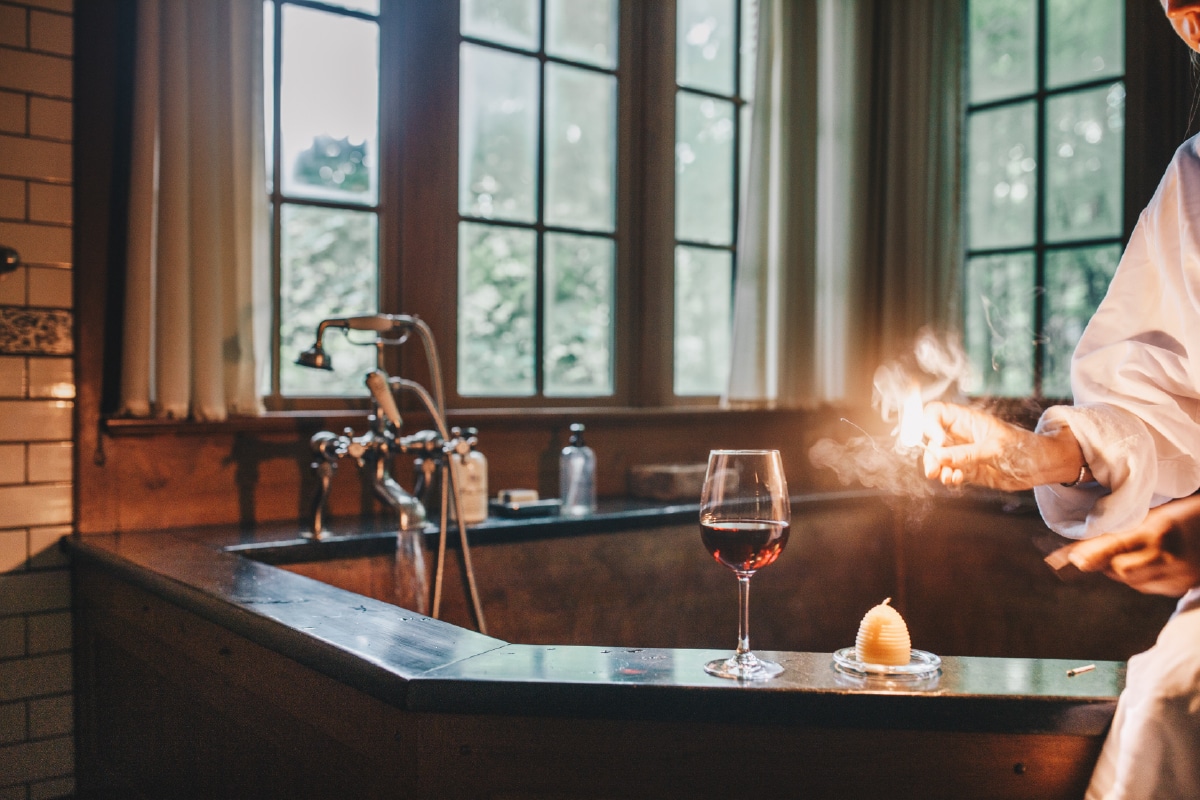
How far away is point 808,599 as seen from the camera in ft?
9.55

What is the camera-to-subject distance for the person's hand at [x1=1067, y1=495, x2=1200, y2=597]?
1.00 m

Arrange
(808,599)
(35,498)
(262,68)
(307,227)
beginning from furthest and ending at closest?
(808,599) < (307,227) < (262,68) < (35,498)

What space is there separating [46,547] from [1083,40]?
3420mm

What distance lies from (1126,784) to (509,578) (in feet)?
5.17

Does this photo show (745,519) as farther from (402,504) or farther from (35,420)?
(35,420)

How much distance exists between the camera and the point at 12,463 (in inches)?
79.6

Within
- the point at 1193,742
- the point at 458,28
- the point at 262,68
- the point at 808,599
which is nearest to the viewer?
the point at 1193,742

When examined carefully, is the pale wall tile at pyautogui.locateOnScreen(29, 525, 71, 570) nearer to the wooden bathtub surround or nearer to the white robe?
the wooden bathtub surround

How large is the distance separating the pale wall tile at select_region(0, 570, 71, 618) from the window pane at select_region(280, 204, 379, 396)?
672mm

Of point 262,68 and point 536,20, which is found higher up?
point 536,20

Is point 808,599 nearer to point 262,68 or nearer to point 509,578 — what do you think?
point 509,578

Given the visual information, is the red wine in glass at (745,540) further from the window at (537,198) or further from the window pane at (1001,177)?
the window pane at (1001,177)

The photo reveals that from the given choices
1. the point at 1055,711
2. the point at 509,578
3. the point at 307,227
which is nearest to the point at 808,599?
the point at 509,578

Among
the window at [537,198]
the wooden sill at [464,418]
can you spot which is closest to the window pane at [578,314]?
the window at [537,198]
